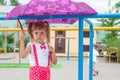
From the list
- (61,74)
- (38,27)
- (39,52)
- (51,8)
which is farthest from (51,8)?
(61,74)

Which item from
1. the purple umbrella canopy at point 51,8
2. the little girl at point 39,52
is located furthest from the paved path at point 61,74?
the purple umbrella canopy at point 51,8

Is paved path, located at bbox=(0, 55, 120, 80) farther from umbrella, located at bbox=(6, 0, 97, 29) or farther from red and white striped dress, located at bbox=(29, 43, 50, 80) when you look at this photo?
umbrella, located at bbox=(6, 0, 97, 29)

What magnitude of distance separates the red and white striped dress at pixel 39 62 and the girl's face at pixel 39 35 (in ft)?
0.15

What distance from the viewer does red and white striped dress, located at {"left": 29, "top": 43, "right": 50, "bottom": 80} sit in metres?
3.58

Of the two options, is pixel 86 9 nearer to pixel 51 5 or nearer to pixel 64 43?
pixel 51 5

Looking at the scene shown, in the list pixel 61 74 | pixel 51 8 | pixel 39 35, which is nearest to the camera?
pixel 51 8

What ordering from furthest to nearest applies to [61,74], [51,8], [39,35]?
[61,74]
[39,35]
[51,8]

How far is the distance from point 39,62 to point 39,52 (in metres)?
0.10

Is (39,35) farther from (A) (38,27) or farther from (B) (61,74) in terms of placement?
(B) (61,74)

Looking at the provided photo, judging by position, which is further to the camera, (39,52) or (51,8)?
(39,52)

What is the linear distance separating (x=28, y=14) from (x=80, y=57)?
680mm

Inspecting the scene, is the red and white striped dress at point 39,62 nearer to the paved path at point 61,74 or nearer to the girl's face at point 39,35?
the girl's face at point 39,35

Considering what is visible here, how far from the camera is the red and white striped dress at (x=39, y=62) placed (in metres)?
3.58

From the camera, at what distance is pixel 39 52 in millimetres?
3613
